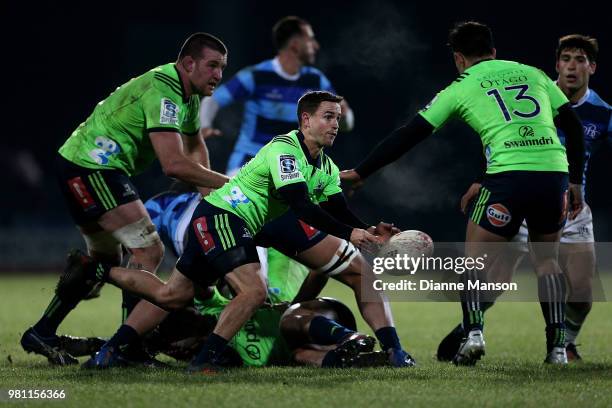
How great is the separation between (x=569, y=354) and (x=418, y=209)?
868cm

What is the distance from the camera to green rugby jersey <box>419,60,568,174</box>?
20.9 feet

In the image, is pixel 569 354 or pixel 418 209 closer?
pixel 569 354

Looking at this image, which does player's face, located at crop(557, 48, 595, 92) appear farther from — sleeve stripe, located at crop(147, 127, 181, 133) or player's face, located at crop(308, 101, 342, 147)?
sleeve stripe, located at crop(147, 127, 181, 133)

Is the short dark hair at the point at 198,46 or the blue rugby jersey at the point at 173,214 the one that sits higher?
the short dark hair at the point at 198,46

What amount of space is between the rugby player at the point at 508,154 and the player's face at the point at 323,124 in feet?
1.21

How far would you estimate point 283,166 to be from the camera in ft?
20.2

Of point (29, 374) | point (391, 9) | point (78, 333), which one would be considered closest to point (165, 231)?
point (78, 333)

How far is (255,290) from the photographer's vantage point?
19.8 feet

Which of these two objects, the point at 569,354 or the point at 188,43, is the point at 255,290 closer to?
the point at 188,43

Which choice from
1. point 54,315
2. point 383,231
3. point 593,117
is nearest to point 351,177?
point 383,231

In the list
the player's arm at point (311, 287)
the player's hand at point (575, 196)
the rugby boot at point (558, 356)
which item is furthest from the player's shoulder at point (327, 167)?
the rugby boot at point (558, 356)

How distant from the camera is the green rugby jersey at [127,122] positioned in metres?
6.75

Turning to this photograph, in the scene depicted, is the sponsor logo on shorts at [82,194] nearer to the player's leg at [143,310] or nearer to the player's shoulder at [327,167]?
the player's leg at [143,310]

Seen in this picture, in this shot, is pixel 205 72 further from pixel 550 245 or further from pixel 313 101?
pixel 550 245
